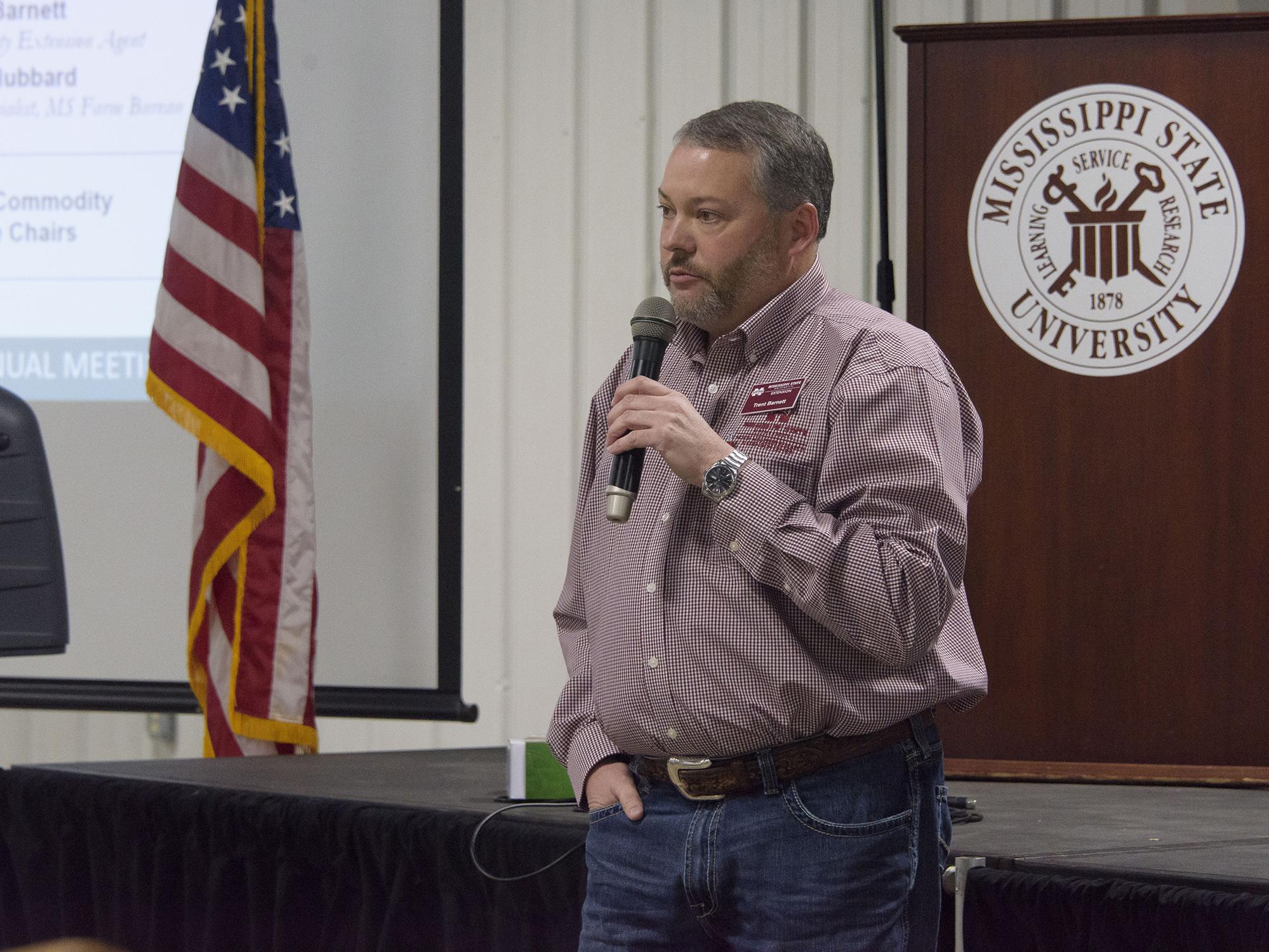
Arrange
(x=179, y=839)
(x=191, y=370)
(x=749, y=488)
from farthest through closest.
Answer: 1. (x=191, y=370)
2. (x=179, y=839)
3. (x=749, y=488)

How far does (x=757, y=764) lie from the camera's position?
144 centimetres

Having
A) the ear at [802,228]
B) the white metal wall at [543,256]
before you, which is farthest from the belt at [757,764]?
the white metal wall at [543,256]

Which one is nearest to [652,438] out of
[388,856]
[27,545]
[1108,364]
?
[27,545]

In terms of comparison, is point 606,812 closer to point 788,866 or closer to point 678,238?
point 788,866

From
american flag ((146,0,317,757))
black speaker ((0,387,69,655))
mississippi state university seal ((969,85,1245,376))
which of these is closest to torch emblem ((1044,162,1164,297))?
mississippi state university seal ((969,85,1245,376))

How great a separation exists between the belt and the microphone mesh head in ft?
1.44

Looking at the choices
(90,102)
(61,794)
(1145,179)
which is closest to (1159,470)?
(1145,179)

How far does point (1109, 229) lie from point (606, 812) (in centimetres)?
158

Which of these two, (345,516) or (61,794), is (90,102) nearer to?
(345,516)

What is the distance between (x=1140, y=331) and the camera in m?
2.63

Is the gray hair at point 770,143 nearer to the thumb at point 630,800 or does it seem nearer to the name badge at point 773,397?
the name badge at point 773,397

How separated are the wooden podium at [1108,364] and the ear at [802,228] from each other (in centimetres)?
117

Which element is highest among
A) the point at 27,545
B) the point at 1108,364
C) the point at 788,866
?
the point at 1108,364

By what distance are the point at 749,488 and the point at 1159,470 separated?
1.52 meters
